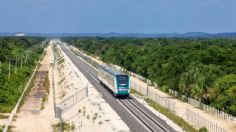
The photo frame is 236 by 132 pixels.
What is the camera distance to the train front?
63656 millimetres

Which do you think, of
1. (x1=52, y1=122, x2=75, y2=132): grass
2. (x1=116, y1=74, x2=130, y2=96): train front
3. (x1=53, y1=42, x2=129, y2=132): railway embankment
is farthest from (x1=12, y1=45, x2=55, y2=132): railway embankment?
(x1=116, y1=74, x2=130, y2=96): train front

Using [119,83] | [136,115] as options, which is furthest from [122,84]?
[136,115]

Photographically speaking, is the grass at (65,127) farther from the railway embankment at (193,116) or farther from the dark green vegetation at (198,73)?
the dark green vegetation at (198,73)

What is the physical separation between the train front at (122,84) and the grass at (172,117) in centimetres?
403

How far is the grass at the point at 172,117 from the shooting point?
49656 mm

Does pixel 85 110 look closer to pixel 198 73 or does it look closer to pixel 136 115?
pixel 136 115

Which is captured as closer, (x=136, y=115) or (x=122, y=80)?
(x=136, y=115)

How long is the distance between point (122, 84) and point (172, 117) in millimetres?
10971

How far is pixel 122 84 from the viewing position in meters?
63.9

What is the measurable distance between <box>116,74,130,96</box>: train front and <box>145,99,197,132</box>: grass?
403 cm

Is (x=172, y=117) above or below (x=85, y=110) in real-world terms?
above

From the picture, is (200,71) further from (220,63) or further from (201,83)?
(220,63)

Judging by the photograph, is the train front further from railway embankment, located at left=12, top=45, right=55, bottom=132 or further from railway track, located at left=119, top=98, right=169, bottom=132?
railway embankment, located at left=12, top=45, right=55, bottom=132

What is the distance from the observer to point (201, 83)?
223ft
